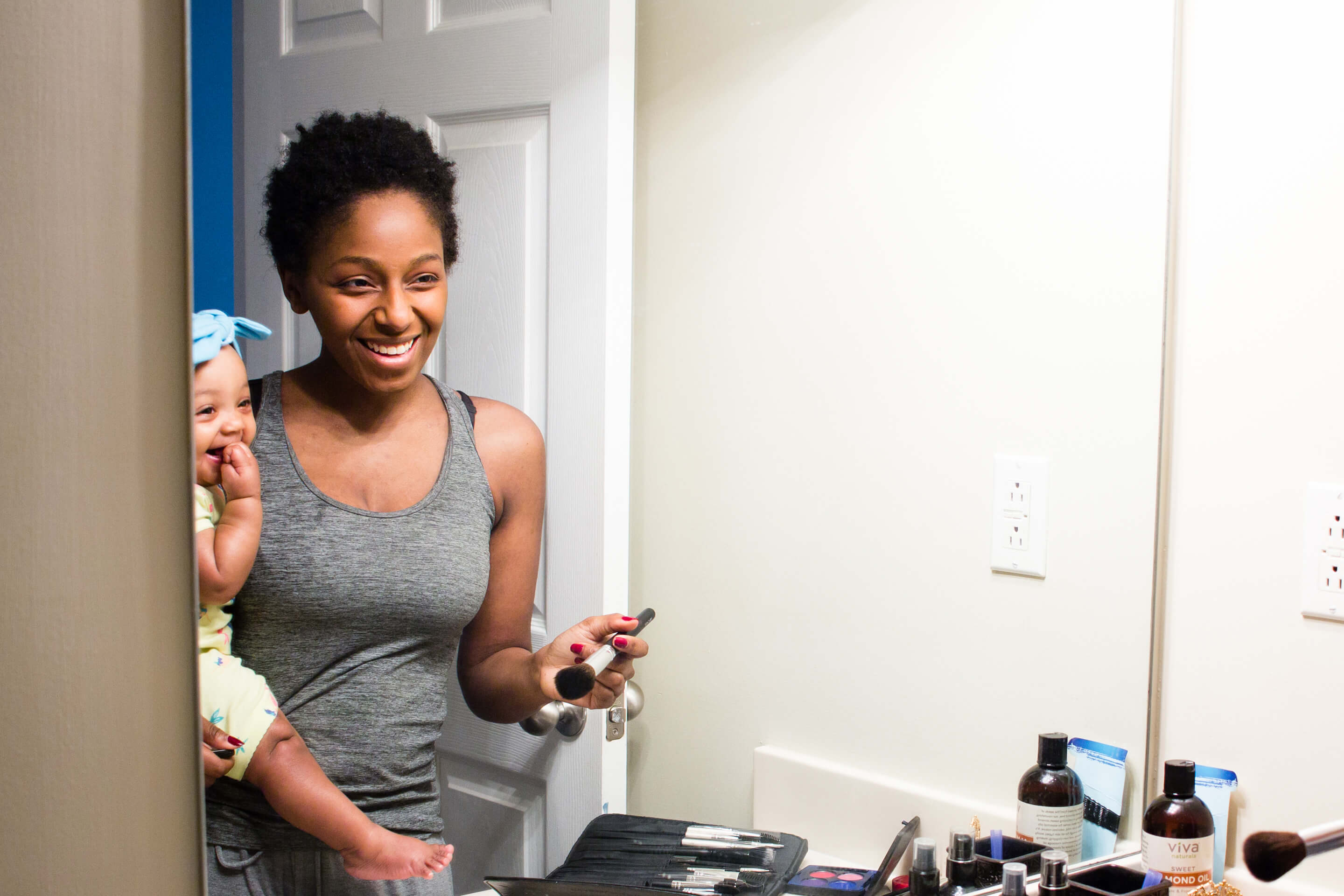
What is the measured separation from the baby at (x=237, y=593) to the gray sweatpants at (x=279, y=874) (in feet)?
0.04

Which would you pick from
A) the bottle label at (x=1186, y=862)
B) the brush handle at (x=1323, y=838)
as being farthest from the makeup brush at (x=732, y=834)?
the brush handle at (x=1323, y=838)

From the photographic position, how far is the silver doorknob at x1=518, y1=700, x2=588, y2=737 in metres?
0.82

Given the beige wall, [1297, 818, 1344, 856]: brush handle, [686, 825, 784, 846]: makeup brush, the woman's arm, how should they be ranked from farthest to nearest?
[686, 825, 784, 846]: makeup brush < the woman's arm < [1297, 818, 1344, 856]: brush handle < the beige wall

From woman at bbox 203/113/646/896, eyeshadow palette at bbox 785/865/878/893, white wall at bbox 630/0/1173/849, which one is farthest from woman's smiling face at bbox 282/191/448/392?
eyeshadow palette at bbox 785/865/878/893

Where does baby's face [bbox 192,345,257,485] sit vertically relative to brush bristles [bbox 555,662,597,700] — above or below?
above

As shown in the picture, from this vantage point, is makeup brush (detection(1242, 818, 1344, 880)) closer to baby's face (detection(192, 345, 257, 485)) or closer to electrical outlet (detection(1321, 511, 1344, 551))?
electrical outlet (detection(1321, 511, 1344, 551))

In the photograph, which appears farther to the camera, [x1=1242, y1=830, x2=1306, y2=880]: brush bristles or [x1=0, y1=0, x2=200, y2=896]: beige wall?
[x1=1242, y1=830, x2=1306, y2=880]: brush bristles

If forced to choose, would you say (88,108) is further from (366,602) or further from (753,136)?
(753,136)

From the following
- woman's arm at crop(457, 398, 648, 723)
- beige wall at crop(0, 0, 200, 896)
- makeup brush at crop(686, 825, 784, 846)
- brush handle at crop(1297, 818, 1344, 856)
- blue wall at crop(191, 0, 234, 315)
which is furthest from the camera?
makeup brush at crop(686, 825, 784, 846)

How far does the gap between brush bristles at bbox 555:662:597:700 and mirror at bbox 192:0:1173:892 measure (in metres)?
0.05

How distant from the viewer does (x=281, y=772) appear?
676mm

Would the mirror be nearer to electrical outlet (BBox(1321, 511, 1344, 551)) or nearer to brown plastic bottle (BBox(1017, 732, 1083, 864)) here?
brown plastic bottle (BBox(1017, 732, 1083, 864))

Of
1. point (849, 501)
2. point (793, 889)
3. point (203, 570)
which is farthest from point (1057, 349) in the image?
point (203, 570)

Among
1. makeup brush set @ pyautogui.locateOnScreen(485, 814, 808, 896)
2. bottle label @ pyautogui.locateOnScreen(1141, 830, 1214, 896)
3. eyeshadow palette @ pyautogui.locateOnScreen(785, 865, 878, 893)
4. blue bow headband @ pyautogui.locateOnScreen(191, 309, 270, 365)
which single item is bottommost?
eyeshadow palette @ pyautogui.locateOnScreen(785, 865, 878, 893)
